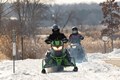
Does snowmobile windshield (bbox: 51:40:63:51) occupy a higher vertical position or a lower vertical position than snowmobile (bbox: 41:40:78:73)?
higher

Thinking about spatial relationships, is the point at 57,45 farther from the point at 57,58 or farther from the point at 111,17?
the point at 111,17

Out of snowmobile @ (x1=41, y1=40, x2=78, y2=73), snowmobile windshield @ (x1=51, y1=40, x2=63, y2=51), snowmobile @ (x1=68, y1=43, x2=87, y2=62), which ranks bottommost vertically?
snowmobile @ (x1=68, y1=43, x2=87, y2=62)

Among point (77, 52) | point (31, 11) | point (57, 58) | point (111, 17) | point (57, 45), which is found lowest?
point (77, 52)

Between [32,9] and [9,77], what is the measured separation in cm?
4454

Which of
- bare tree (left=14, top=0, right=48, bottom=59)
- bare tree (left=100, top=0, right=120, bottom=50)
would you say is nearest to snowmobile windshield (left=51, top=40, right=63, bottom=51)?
bare tree (left=100, top=0, right=120, bottom=50)

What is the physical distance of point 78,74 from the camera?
14898 millimetres

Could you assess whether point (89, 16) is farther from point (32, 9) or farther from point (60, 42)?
point (60, 42)

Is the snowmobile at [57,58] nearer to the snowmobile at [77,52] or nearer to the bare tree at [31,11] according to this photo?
the snowmobile at [77,52]

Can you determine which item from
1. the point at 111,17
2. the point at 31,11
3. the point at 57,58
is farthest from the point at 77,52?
the point at 31,11

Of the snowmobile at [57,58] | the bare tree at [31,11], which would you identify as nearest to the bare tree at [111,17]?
the bare tree at [31,11]

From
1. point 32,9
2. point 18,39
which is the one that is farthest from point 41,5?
point 18,39

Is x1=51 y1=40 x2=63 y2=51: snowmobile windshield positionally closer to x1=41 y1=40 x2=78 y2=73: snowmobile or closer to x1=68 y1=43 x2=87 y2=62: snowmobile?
x1=41 y1=40 x2=78 y2=73: snowmobile

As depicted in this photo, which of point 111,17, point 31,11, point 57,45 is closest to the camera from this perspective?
point 57,45

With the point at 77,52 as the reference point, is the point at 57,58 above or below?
above
